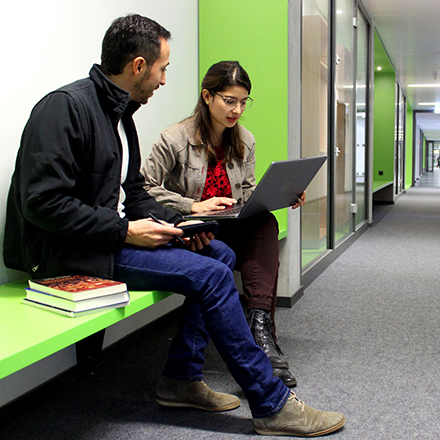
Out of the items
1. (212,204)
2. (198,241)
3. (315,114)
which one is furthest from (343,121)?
(198,241)

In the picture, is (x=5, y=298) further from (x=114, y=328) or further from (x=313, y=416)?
(x=313, y=416)

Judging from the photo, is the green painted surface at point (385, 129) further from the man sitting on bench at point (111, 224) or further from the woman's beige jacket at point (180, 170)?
the man sitting on bench at point (111, 224)

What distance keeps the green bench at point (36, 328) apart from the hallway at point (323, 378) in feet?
1.43

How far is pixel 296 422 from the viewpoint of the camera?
1483mm

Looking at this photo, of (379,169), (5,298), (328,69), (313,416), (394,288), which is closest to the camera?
(5,298)

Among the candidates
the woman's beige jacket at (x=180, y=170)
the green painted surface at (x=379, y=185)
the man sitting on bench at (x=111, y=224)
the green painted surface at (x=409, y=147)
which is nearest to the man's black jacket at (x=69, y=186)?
the man sitting on bench at (x=111, y=224)

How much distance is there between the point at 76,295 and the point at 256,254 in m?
0.85

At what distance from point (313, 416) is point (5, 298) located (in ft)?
3.05

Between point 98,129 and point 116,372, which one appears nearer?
point 98,129

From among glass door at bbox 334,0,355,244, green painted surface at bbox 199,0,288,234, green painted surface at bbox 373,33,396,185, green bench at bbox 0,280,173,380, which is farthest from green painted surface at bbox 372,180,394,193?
green bench at bbox 0,280,173,380

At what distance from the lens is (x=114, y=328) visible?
216 cm

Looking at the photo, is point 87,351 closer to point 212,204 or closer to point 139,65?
point 212,204

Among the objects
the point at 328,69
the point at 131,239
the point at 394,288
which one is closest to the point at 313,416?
the point at 131,239

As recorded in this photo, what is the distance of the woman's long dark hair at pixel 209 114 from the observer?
78.9 inches
